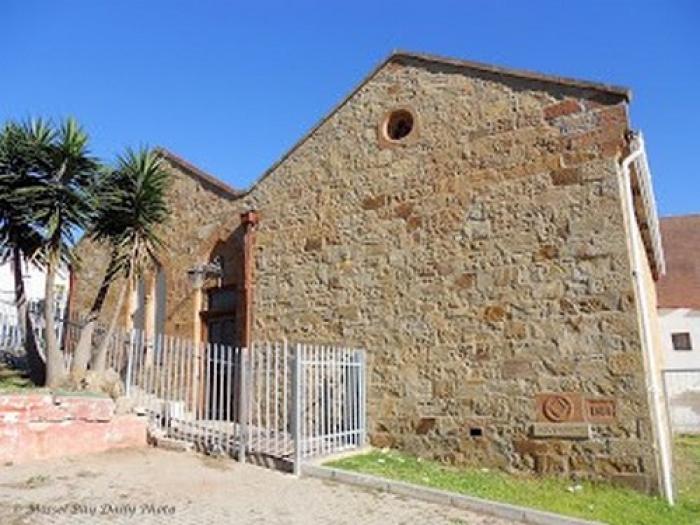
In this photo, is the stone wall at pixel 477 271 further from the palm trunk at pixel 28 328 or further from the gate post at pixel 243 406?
the palm trunk at pixel 28 328

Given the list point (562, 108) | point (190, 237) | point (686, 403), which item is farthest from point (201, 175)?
point (686, 403)

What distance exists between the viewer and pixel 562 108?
9797 mm

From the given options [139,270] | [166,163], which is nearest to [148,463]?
[139,270]

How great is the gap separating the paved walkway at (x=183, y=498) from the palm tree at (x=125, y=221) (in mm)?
3537

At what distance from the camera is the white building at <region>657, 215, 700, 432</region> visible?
2056 centimetres

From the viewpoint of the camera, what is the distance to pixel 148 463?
9.12 meters

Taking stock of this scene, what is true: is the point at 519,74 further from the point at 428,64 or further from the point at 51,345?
the point at 51,345

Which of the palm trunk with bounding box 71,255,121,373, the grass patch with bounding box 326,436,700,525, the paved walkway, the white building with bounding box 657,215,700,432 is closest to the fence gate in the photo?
the palm trunk with bounding box 71,255,121,373

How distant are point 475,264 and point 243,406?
4.41 m

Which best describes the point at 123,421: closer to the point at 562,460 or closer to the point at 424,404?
the point at 424,404

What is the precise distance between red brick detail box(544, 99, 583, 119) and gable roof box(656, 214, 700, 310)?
1594 cm

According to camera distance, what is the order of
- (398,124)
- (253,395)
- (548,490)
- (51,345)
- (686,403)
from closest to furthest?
(548,490) → (51,345) → (253,395) → (398,124) → (686,403)

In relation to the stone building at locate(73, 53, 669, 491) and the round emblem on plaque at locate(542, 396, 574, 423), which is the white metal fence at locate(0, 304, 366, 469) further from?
the round emblem on plaque at locate(542, 396, 574, 423)

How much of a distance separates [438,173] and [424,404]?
13.2ft
